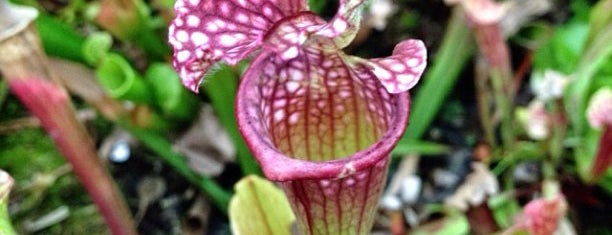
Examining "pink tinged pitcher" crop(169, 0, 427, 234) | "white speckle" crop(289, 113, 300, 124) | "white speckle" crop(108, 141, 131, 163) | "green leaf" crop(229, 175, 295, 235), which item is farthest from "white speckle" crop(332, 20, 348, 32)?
"white speckle" crop(108, 141, 131, 163)

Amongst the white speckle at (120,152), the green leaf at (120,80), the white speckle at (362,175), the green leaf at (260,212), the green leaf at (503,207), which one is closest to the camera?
the white speckle at (362,175)

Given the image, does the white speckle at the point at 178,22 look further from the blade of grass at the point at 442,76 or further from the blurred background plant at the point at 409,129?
the blade of grass at the point at 442,76

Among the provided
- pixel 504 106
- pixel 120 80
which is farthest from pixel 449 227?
pixel 120 80

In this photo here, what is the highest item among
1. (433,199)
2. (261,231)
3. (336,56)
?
(336,56)

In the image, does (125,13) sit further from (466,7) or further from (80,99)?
(466,7)

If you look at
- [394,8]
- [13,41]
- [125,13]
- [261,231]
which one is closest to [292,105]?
[261,231]

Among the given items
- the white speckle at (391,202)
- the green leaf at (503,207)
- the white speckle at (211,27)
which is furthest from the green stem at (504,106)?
the white speckle at (211,27)
